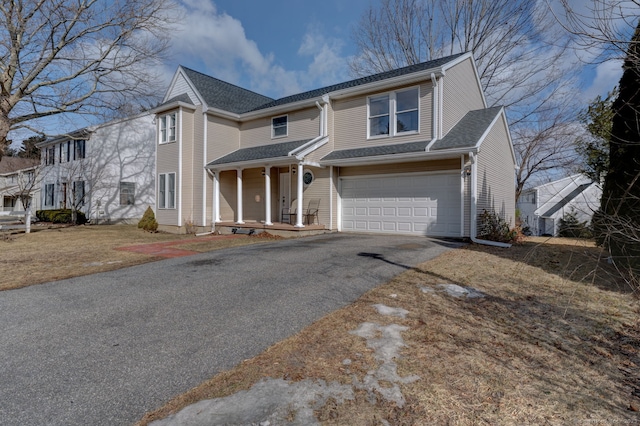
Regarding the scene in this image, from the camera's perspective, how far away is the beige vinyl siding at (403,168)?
37.7ft

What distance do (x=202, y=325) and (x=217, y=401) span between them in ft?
5.55

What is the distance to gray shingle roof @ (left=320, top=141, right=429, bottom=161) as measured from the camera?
11.5 metres

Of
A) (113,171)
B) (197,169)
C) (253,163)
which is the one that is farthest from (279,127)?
(113,171)

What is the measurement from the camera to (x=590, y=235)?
14.2ft

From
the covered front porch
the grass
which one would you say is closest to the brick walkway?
the grass

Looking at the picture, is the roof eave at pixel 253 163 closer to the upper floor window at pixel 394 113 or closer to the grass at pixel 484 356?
the upper floor window at pixel 394 113

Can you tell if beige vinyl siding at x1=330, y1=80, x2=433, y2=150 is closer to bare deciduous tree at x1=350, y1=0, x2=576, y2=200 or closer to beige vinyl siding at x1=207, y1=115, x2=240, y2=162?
beige vinyl siding at x1=207, y1=115, x2=240, y2=162

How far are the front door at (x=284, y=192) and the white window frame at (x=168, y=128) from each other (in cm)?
522

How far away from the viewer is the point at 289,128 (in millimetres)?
14969

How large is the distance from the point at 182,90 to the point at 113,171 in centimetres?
901

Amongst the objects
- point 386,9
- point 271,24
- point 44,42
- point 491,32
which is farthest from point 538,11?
point 44,42

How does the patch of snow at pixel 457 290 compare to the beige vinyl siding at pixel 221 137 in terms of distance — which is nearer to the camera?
the patch of snow at pixel 457 290

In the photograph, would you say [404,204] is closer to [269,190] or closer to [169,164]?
[269,190]

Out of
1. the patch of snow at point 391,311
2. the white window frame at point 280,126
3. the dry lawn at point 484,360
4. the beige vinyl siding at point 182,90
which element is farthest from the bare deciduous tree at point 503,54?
the patch of snow at point 391,311
